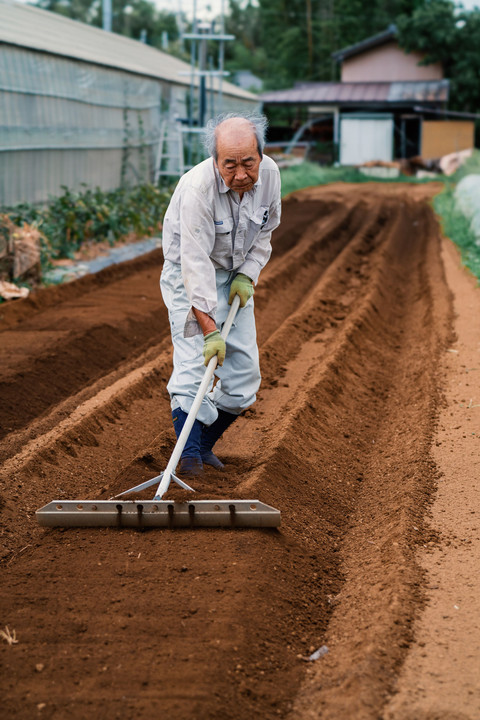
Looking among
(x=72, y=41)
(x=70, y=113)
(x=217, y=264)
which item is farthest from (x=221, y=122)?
(x=72, y=41)

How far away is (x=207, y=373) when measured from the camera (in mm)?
3965

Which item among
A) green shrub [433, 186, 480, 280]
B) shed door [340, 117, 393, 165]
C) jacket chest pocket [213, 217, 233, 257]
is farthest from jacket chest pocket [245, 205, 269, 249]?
shed door [340, 117, 393, 165]

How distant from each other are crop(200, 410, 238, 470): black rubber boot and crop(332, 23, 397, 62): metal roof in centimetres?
3509

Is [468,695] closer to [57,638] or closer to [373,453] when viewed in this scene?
[57,638]

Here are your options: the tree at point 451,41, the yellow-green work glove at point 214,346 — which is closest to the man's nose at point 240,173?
the yellow-green work glove at point 214,346

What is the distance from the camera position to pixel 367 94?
33.3m

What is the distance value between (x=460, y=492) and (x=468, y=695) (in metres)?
1.78

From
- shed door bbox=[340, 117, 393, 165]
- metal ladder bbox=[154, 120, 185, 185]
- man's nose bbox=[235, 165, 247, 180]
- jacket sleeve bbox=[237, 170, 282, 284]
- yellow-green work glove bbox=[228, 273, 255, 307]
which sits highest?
shed door bbox=[340, 117, 393, 165]

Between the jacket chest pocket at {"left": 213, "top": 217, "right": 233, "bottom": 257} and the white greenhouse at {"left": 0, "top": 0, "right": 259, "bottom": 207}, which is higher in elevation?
the white greenhouse at {"left": 0, "top": 0, "right": 259, "bottom": 207}

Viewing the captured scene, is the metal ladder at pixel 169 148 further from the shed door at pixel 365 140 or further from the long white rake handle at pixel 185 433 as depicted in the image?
the shed door at pixel 365 140

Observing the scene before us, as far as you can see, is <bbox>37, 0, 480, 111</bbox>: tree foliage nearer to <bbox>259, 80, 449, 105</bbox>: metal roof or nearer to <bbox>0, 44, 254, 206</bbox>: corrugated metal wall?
<bbox>259, 80, 449, 105</bbox>: metal roof

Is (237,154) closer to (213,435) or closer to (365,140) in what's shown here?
(213,435)

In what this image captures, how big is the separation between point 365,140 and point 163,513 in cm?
3101

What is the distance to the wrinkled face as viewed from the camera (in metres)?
3.76
